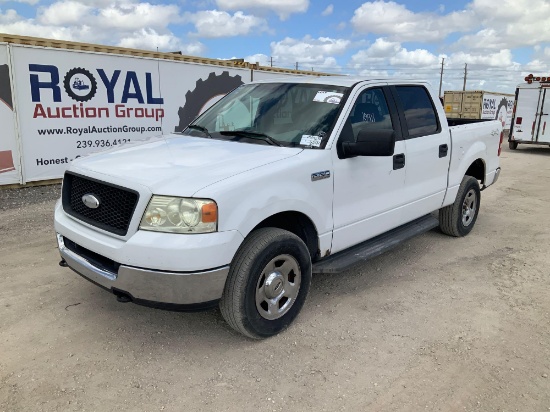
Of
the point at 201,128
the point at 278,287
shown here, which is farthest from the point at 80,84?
the point at 278,287

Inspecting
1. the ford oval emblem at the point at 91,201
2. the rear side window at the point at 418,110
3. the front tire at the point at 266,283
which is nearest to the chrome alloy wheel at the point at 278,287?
the front tire at the point at 266,283

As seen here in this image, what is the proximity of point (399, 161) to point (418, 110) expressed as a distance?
32.3 inches

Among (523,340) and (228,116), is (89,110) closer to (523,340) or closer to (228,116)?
(228,116)

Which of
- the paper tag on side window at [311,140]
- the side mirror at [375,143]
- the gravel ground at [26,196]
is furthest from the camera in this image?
the gravel ground at [26,196]

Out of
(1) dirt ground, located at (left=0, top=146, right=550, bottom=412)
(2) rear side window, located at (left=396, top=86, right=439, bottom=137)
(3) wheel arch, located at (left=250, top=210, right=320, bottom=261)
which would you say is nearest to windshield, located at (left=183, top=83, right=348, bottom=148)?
(3) wheel arch, located at (left=250, top=210, right=320, bottom=261)

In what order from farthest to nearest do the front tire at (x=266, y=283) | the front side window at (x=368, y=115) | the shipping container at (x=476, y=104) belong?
1. the shipping container at (x=476, y=104)
2. the front side window at (x=368, y=115)
3. the front tire at (x=266, y=283)

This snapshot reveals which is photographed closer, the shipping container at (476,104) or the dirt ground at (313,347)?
the dirt ground at (313,347)

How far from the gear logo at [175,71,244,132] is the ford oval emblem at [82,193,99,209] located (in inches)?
281

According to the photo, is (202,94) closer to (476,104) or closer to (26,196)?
(26,196)

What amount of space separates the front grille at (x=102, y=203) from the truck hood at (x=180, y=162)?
0.08 meters

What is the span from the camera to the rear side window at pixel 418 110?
4492 millimetres

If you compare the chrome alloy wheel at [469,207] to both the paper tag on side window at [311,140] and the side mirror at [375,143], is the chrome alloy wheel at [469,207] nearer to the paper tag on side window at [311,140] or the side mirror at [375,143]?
the side mirror at [375,143]

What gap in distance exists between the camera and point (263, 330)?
3.23 meters

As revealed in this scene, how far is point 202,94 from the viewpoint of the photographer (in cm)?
1062
